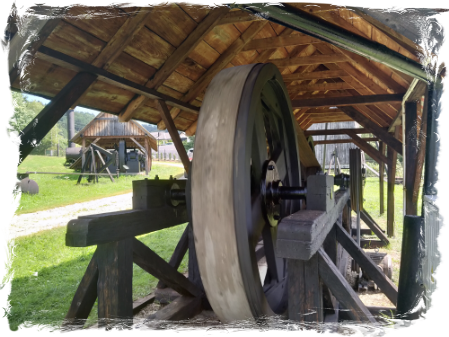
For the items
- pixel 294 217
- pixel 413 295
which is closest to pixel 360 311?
pixel 413 295

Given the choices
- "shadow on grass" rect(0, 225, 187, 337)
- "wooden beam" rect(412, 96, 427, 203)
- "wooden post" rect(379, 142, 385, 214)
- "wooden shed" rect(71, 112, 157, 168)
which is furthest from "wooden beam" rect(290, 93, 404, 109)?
"wooden shed" rect(71, 112, 157, 168)

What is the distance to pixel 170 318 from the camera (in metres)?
2.84

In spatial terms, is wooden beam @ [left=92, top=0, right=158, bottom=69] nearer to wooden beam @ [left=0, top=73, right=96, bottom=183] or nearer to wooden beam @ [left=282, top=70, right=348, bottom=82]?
wooden beam @ [left=0, top=73, right=96, bottom=183]

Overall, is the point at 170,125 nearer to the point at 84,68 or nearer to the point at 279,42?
the point at 84,68

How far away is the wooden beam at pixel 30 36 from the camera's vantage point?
2145mm

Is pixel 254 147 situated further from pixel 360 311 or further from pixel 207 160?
pixel 360 311

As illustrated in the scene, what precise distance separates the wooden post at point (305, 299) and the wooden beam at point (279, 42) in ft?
10.7

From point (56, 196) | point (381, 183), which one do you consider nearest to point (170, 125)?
point (381, 183)

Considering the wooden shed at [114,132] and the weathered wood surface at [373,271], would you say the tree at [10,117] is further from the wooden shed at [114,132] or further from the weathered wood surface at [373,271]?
the weathered wood surface at [373,271]

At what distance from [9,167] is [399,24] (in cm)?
250

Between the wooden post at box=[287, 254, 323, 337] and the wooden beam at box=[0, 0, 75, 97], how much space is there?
2.10m

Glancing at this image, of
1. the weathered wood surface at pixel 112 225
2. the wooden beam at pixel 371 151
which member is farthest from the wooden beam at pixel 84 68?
the wooden beam at pixel 371 151

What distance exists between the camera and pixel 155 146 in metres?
23.2

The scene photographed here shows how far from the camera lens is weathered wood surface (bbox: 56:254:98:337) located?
1979mm
